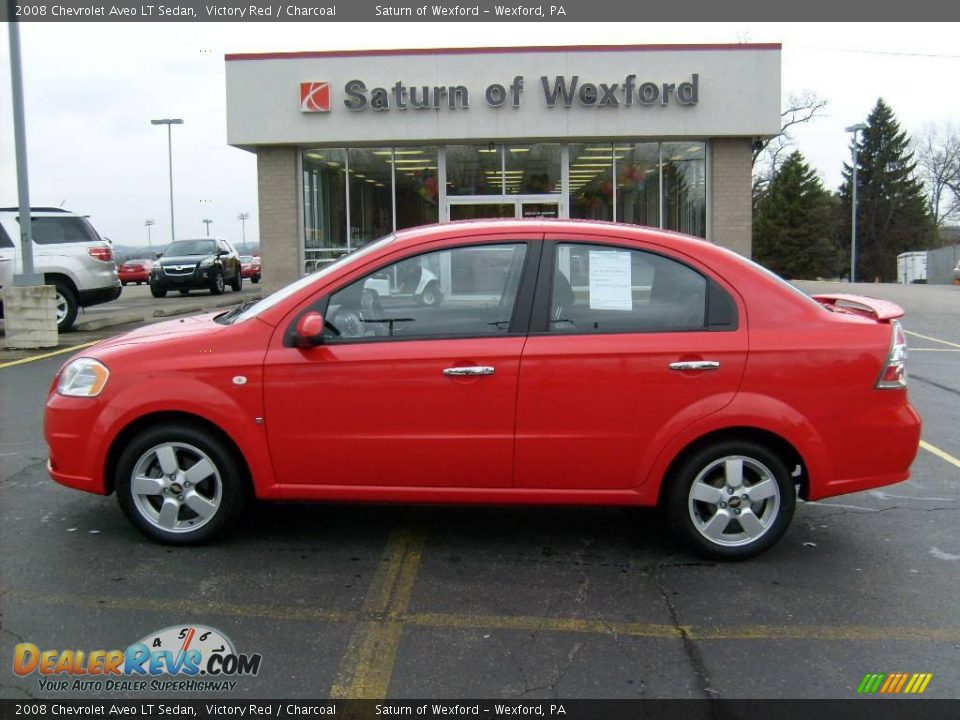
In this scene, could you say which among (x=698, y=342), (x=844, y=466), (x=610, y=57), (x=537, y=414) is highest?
(x=610, y=57)

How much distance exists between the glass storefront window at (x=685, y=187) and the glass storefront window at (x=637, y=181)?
0.20 metres

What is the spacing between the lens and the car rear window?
13.7 meters

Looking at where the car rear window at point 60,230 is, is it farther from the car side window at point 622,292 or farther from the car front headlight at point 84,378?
the car side window at point 622,292

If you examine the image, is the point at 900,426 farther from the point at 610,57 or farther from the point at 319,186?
the point at 319,186

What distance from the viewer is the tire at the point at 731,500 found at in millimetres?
4211

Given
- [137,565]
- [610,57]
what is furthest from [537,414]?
[610,57]

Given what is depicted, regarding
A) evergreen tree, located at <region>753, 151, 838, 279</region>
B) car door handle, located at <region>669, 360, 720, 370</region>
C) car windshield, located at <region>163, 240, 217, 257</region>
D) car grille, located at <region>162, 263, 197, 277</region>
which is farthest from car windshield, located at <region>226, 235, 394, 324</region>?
evergreen tree, located at <region>753, 151, 838, 279</region>

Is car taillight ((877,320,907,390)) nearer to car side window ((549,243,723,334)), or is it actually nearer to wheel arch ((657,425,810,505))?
wheel arch ((657,425,810,505))

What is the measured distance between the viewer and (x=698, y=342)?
419cm

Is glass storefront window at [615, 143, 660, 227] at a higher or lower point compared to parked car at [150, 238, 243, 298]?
higher

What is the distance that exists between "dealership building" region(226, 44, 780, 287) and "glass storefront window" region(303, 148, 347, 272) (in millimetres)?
31

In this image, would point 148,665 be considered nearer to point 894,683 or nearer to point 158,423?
point 158,423
